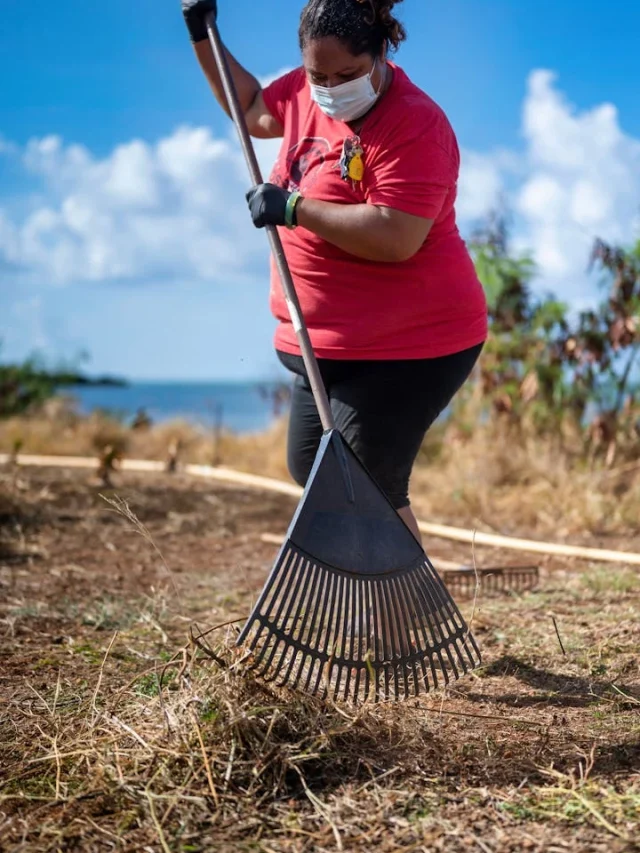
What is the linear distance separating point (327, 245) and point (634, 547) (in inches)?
104

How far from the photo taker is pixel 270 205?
2400mm

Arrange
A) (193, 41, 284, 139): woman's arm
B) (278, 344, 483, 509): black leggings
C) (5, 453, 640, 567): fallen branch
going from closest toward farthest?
(278, 344, 483, 509): black leggings
(193, 41, 284, 139): woman's arm
(5, 453, 640, 567): fallen branch

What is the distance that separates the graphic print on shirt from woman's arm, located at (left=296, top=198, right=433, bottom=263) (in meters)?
0.19

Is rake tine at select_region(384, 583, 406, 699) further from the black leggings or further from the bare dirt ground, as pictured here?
the black leggings

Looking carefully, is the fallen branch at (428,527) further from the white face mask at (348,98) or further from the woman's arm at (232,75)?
the woman's arm at (232,75)

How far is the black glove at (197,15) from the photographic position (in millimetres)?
3010

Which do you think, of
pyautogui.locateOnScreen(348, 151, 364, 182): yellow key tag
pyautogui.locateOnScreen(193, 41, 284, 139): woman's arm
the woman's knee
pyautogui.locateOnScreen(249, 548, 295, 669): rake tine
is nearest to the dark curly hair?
pyautogui.locateOnScreen(348, 151, 364, 182): yellow key tag

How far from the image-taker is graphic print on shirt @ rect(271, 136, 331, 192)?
2531 millimetres

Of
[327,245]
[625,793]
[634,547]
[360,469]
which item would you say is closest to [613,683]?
[625,793]

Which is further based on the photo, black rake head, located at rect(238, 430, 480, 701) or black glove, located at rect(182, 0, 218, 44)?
black glove, located at rect(182, 0, 218, 44)

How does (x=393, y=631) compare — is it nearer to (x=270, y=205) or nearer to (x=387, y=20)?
(x=270, y=205)

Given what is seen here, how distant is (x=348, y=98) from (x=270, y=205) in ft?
1.14

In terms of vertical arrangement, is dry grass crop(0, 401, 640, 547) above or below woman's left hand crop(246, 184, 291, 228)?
below

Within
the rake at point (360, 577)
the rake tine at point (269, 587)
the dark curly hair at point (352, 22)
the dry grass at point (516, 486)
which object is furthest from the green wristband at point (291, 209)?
the dry grass at point (516, 486)
